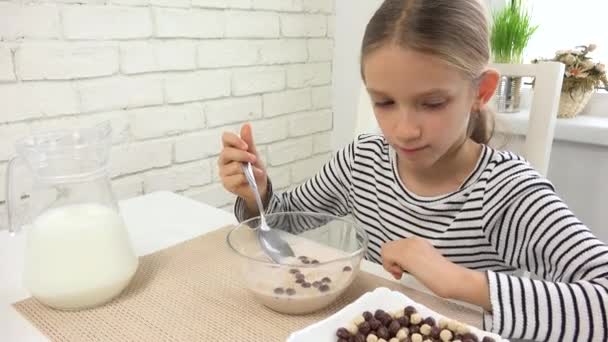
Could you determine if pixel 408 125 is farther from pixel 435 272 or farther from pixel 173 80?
pixel 173 80

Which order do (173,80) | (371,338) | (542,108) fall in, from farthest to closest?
(173,80), (542,108), (371,338)

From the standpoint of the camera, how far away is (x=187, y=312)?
1.74ft

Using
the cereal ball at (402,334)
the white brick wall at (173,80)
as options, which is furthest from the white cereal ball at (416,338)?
the white brick wall at (173,80)

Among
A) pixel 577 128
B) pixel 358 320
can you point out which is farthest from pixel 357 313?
pixel 577 128

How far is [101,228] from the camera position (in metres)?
0.53

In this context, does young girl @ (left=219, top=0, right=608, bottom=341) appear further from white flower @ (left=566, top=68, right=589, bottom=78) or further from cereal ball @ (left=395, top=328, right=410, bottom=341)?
white flower @ (left=566, top=68, right=589, bottom=78)

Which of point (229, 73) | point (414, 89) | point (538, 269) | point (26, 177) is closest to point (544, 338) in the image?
point (538, 269)

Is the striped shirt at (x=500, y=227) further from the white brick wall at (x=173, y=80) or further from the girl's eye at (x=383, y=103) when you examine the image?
the white brick wall at (x=173, y=80)

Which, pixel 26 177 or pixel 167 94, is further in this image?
pixel 167 94

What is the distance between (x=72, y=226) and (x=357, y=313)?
1.02 ft

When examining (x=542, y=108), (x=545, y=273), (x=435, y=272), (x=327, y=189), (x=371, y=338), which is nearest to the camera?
(x=371, y=338)

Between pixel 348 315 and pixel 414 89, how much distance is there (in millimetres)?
307

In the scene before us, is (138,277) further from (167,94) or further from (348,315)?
(167,94)

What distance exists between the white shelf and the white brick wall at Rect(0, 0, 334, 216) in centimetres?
60
